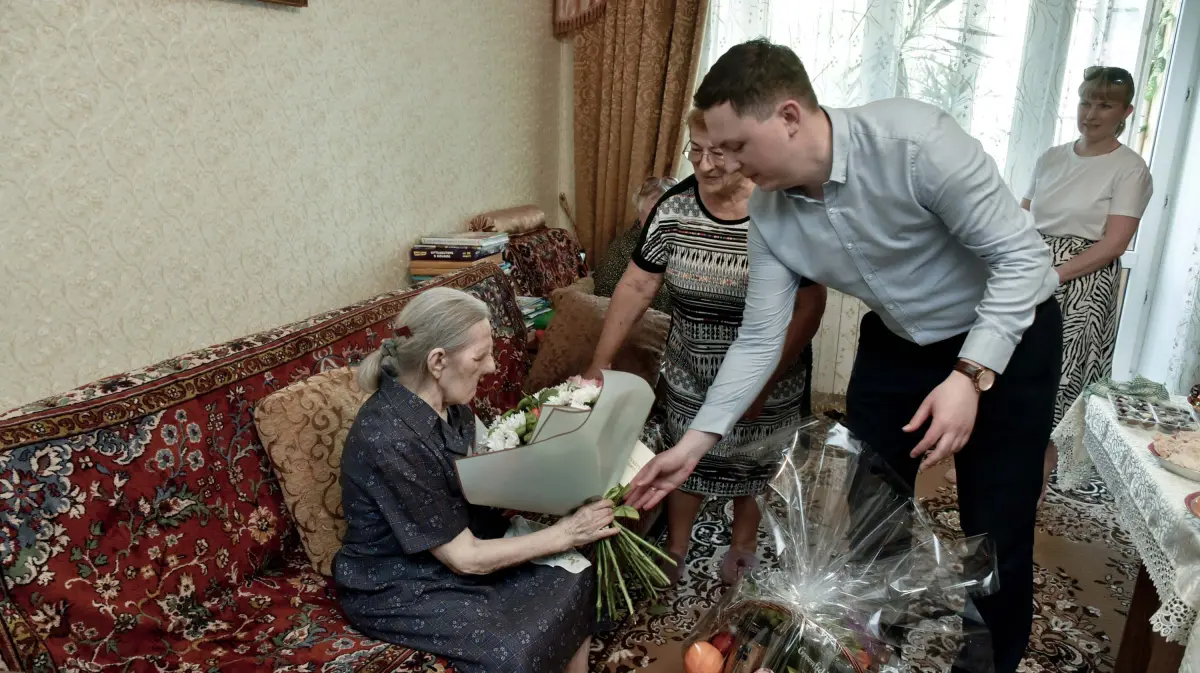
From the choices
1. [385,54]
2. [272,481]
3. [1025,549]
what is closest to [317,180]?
[385,54]

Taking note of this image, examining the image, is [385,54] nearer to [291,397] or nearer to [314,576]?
[291,397]

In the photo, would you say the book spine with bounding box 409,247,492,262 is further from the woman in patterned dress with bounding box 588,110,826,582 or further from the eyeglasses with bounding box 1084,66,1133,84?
the eyeglasses with bounding box 1084,66,1133,84

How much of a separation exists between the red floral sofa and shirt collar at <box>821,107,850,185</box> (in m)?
1.13

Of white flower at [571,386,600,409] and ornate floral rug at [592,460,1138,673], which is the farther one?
ornate floral rug at [592,460,1138,673]

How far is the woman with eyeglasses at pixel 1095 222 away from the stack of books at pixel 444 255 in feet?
7.00

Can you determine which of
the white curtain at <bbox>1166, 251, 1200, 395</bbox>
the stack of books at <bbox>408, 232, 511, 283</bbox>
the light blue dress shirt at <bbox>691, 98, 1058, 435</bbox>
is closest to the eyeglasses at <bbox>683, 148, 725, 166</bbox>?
the light blue dress shirt at <bbox>691, 98, 1058, 435</bbox>

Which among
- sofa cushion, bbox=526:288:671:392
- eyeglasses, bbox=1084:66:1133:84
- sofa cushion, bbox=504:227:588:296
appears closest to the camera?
sofa cushion, bbox=526:288:671:392

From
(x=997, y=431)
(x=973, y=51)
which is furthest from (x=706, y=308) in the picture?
(x=973, y=51)

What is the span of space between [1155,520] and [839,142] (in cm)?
108

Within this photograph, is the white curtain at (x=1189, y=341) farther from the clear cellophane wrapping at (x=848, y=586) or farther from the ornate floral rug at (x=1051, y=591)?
the clear cellophane wrapping at (x=848, y=586)

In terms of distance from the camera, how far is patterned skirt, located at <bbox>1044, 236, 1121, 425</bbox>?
2721 mm

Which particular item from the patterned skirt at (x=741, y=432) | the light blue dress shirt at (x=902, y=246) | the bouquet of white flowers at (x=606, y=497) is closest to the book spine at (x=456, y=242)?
the patterned skirt at (x=741, y=432)

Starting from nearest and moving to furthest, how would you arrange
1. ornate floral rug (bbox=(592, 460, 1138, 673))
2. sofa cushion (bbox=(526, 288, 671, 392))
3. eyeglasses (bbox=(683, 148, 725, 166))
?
1. eyeglasses (bbox=(683, 148, 725, 166))
2. ornate floral rug (bbox=(592, 460, 1138, 673))
3. sofa cushion (bbox=(526, 288, 671, 392))

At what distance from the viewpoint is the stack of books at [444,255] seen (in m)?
2.70
